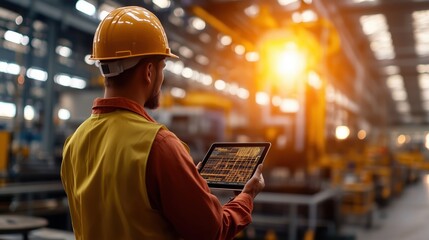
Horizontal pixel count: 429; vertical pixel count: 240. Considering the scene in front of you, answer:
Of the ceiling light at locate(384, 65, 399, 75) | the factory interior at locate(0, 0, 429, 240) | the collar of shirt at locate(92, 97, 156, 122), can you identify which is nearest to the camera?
the collar of shirt at locate(92, 97, 156, 122)

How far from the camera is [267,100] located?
6.57m

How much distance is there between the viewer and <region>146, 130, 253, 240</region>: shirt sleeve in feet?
4.17

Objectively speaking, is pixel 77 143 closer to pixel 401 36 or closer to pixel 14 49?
pixel 14 49

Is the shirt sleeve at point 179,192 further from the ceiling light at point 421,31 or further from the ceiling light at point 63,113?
the ceiling light at point 63,113

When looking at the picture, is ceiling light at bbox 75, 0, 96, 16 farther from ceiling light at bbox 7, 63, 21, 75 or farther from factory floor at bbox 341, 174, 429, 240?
factory floor at bbox 341, 174, 429, 240

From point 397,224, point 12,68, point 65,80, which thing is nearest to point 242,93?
point 65,80

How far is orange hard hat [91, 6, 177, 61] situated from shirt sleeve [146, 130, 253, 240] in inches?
12.7

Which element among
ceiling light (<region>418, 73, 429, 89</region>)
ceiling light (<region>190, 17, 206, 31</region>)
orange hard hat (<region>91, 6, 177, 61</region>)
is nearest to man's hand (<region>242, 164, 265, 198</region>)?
orange hard hat (<region>91, 6, 177, 61</region>)

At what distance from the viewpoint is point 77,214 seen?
62.2 inches

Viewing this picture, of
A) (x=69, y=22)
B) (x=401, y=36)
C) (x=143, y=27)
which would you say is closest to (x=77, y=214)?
(x=143, y=27)

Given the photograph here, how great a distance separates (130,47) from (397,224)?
866 centimetres

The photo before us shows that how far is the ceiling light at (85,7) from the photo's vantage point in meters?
9.16

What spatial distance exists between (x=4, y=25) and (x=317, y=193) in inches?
349

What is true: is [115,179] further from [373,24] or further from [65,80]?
[65,80]
